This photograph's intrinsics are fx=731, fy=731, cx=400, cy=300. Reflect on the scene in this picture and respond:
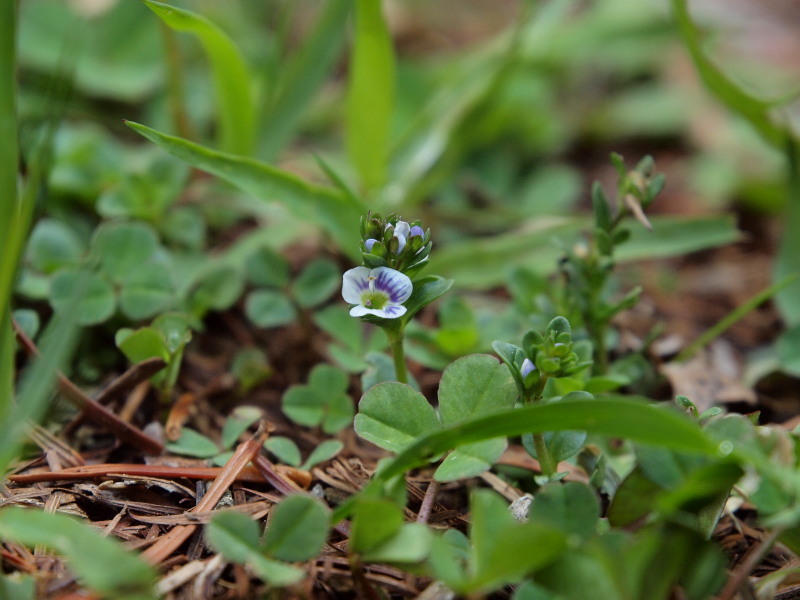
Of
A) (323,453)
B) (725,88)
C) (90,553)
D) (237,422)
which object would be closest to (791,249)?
(725,88)

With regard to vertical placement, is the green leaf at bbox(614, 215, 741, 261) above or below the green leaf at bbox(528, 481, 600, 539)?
above

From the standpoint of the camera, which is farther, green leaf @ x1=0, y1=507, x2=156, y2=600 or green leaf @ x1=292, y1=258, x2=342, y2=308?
green leaf @ x1=292, y1=258, x2=342, y2=308

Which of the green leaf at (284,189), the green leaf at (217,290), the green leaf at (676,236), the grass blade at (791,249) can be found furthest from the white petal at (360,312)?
the grass blade at (791,249)

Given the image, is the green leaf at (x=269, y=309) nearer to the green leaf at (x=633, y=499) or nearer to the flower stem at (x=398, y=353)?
the flower stem at (x=398, y=353)

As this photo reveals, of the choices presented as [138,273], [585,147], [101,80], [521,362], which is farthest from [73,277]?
[585,147]

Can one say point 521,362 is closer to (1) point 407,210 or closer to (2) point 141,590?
(2) point 141,590

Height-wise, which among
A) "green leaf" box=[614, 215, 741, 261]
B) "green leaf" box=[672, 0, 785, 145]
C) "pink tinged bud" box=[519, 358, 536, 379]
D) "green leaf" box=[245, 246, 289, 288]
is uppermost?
"green leaf" box=[672, 0, 785, 145]

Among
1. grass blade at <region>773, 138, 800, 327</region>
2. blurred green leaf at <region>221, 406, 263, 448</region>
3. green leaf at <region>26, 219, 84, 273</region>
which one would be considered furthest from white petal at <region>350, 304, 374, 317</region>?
grass blade at <region>773, 138, 800, 327</region>

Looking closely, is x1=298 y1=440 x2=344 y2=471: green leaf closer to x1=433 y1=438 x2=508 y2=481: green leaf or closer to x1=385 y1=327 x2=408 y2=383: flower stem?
x1=385 y1=327 x2=408 y2=383: flower stem
